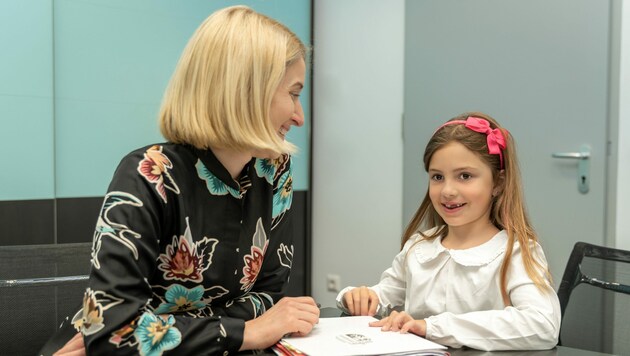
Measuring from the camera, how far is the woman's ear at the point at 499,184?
1461 mm

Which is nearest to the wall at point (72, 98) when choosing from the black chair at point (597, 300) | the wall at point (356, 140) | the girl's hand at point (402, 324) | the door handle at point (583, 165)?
the wall at point (356, 140)

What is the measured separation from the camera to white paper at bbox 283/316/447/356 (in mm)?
979

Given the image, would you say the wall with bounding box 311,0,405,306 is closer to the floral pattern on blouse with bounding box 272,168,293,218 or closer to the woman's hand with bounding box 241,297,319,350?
the floral pattern on blouse with bounding box 272,168,293,218

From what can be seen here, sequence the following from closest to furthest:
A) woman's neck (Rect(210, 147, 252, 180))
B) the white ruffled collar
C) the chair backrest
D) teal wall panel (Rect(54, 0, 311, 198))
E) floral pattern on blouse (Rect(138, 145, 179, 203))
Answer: floral pattern on blouse (Rect(138, 145, 179, 203)) → woman's neck (Rect(210, 147, 252, 180)) → the chair backrest → the white ruffled collar → teal wall panel (Rect(54, 0, 311, 198))

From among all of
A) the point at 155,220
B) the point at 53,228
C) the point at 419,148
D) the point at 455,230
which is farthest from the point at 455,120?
the point at 53,228

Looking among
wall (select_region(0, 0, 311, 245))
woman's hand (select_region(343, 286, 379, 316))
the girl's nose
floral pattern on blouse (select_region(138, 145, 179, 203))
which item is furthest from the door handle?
floral pattern on blouse (select_region(138, 145, 179, 203))

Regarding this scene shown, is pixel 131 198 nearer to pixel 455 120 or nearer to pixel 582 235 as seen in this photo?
pixel 455 120

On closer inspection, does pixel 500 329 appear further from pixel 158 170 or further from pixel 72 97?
pixel 72 97

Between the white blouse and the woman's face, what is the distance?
45 cm

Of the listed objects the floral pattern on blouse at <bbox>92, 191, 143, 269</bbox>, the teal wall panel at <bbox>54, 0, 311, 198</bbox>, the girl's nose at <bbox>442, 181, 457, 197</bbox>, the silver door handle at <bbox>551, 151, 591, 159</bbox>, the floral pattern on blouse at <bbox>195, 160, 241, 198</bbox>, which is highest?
the teal wall panel at <bbox>54, 0, 311, 198</bbox>

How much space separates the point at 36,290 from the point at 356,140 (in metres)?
2.55

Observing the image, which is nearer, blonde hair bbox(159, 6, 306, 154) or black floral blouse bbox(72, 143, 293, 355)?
black floral blouse bbox(72, 143, 293, 355)

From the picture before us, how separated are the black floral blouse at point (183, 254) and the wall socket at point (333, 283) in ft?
8.29

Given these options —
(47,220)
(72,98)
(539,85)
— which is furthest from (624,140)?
(47,220)
